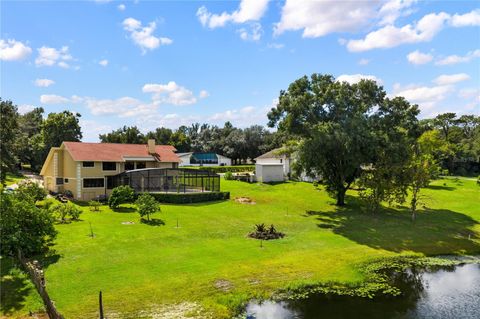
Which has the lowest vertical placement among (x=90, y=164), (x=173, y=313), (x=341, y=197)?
(x=173, y=313)

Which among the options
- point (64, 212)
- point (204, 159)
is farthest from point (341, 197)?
point (204, 159)

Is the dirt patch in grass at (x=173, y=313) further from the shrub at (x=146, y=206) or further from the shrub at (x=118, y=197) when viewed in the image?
the shrub at (x=118, y=197)

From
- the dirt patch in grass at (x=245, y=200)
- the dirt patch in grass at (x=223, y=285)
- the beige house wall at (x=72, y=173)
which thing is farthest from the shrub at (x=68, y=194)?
the dirt patch in grass at (x=223, y=285)

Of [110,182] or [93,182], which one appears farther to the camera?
[110,182]

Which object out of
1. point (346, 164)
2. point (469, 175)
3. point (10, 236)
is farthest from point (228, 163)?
point (10, 236)

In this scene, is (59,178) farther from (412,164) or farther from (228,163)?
(228,163)

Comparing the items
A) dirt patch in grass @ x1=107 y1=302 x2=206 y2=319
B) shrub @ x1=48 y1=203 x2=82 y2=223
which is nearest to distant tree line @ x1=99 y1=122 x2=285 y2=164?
shrub @ x1=48 y1=203 x2=82 y2=223

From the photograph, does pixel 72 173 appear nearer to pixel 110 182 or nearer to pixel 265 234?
pixel 110 182
